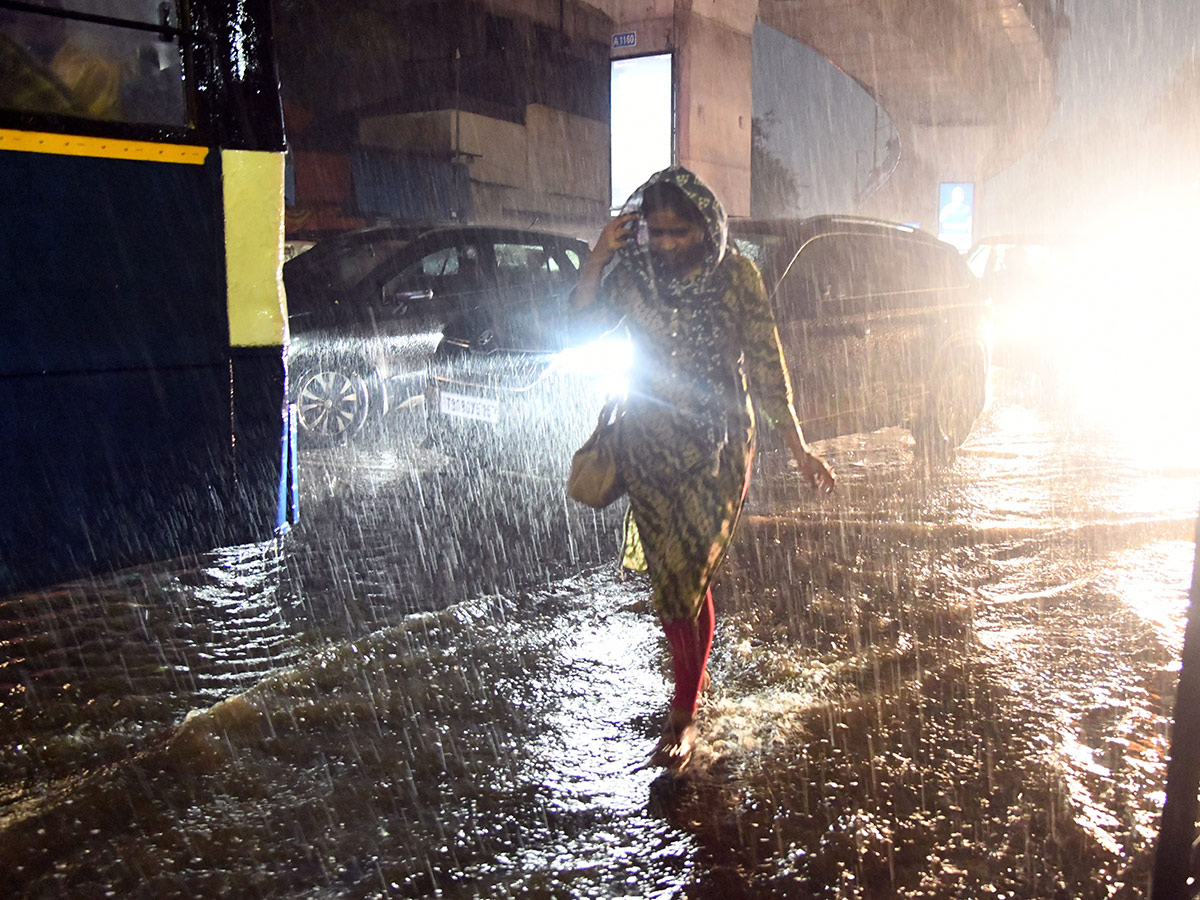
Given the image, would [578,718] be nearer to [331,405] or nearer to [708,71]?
[331,405]

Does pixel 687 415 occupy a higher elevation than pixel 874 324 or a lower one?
lower

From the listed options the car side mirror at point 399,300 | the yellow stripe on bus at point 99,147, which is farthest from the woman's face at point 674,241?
the car side mirror at point 399,300

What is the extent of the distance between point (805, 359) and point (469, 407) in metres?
2.14

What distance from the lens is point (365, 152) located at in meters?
20.3

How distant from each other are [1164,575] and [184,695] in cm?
450

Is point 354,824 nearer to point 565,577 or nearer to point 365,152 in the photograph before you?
point 565,577

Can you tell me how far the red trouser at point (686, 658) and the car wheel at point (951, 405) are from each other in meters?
5.15

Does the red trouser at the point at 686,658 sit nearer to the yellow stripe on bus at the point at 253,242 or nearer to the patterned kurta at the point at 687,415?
the patterned kurta at the point at 687,415

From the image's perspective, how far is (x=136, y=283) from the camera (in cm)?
345

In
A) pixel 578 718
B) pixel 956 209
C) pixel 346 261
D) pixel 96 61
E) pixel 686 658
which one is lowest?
pixel 578 718

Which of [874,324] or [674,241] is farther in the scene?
[874,324]

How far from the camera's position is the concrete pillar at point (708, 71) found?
20.5m

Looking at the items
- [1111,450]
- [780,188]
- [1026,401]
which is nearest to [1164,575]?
[1111,450]

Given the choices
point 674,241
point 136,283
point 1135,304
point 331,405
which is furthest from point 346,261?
point 1135,304
